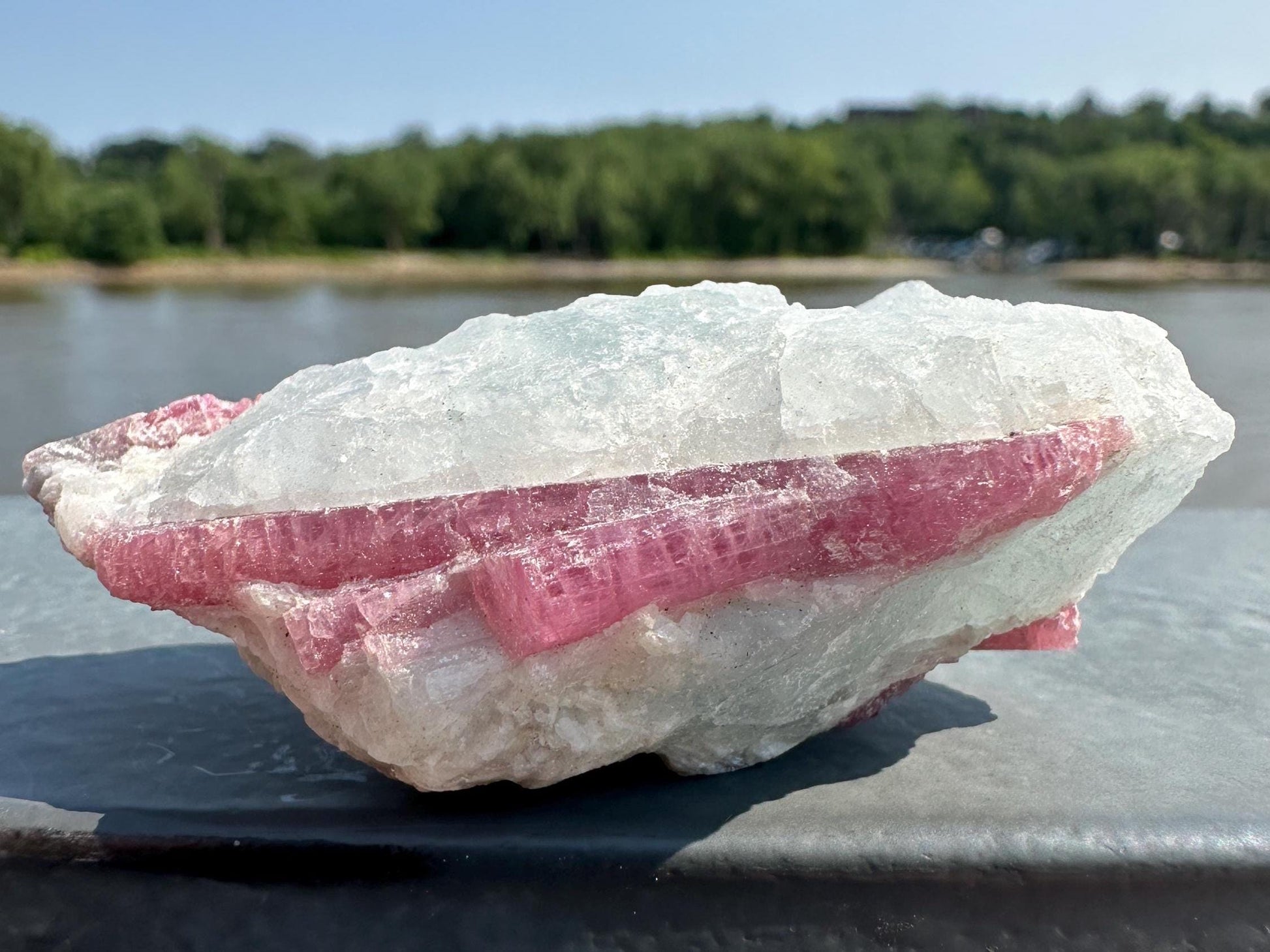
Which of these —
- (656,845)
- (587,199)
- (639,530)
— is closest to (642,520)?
(639,530)

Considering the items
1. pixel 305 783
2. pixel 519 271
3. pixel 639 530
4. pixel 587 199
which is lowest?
pixel 519 271

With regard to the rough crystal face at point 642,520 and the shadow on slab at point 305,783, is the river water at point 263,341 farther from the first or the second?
the shadow on slab at point 305,783

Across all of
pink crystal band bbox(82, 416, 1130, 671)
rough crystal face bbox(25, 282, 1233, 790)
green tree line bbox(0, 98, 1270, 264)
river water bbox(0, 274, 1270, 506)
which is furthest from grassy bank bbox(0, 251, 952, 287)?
A: pink crystal band bbox(82, 416, 1130, 671)

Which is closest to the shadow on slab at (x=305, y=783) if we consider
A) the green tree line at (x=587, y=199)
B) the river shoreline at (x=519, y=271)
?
the river shoreline at (x=519, y=271)

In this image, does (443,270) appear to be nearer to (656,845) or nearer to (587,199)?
(587,199)

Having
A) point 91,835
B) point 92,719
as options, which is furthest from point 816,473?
point 92,719

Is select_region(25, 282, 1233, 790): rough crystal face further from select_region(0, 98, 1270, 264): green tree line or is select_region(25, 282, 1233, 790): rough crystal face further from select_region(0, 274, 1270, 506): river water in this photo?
select_region(0, 98, 1270, 264): green tree line
